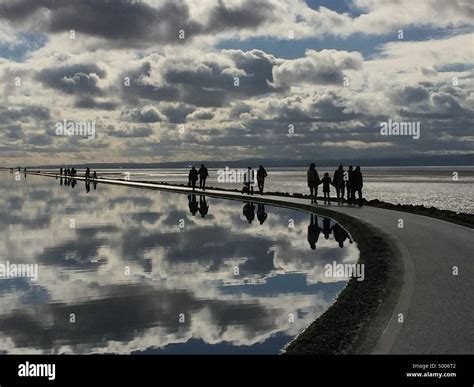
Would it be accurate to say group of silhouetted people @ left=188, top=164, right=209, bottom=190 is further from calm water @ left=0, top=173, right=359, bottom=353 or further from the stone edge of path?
the stone edge of path

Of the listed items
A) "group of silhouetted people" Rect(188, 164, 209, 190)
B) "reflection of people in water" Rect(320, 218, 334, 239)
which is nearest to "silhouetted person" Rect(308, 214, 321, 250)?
"reflection of people in water" Rect(320, 218, 334, 239)

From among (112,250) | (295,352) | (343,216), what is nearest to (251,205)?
(343,216)

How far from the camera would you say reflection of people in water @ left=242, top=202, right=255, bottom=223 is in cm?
2800

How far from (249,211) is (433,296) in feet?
71.5

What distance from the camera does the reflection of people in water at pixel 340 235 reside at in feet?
63.3

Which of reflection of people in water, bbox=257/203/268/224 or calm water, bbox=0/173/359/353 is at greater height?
reflection of people in water, bbox=257/203/268/224

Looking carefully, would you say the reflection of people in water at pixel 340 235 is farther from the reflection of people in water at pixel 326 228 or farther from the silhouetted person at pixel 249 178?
the silhouetted person at pixel 249 178

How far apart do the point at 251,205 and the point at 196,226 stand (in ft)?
39.9

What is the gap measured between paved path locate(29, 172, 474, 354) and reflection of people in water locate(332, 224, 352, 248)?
4.31 ft

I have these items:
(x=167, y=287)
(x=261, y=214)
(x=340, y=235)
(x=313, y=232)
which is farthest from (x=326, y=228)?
(x=167, y=287)

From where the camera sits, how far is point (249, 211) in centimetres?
3212

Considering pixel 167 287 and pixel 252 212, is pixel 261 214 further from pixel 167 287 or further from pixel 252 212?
pixel 167 287

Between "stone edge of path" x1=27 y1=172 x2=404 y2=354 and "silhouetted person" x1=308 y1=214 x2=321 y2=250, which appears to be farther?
"silhouetted person" x1=308 y1=214 x2=321 y2=250

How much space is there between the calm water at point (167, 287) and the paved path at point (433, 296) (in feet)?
4.79
